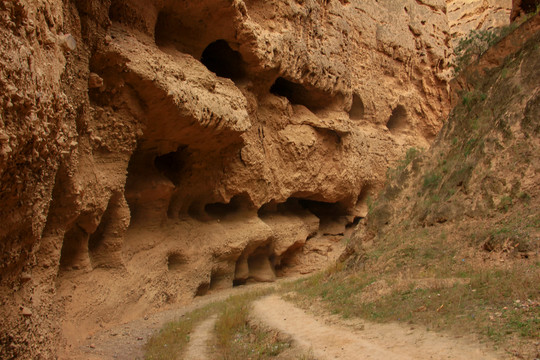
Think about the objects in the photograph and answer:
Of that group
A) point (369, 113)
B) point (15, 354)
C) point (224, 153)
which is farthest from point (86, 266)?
point (369, 113)

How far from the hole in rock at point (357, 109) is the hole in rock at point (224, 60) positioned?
6.95 m

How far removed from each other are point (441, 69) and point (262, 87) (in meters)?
12.4

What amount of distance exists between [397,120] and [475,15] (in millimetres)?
13374

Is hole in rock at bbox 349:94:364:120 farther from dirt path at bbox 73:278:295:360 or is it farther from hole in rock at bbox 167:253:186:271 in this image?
dirt path at bbox 73:278:295:360

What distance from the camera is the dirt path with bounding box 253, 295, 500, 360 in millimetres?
4148

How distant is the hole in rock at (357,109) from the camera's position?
1825 centimetres

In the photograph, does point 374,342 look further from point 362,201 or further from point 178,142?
point 362,201

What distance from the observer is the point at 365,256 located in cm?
879

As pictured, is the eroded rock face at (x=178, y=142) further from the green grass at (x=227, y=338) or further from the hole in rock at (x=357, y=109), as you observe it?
the green grass at (x=227, y=338)

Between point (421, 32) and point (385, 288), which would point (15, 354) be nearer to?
point (385, 288)

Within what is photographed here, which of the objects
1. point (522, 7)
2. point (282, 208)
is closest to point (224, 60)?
point (282, 208)

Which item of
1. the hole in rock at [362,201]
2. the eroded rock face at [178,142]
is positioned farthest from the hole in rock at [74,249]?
the hole in rock at [362,201]

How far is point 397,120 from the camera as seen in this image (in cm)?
2066

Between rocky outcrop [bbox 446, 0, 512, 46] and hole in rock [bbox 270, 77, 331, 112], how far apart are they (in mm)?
14735
